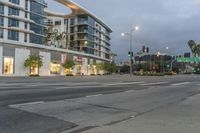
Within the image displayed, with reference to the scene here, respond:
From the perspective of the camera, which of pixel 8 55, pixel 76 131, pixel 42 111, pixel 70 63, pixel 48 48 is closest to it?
pixel 76 131

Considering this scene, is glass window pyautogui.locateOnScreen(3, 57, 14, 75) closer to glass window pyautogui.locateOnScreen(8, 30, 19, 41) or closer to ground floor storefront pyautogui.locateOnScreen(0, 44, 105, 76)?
ground floor storefront pyautogui.locateOnScreen(0, 44, 105, 76)

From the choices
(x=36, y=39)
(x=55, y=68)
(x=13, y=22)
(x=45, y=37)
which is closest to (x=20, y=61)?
(x=13, y=22)

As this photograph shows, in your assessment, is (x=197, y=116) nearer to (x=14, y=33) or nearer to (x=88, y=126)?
(x=88, y=126)

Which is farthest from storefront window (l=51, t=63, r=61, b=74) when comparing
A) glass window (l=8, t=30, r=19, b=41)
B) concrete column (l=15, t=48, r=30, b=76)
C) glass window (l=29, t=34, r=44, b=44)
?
glass window (l=8, t=30, r=19, b=41)

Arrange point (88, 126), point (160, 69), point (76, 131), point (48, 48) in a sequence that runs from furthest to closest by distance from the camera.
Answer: point (160, 69) → point (48, 48) → point (88, 126) → point (76, 131)

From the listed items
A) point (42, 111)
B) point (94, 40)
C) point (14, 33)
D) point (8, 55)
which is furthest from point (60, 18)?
point (42, 111)

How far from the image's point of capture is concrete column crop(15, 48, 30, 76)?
83312 mm

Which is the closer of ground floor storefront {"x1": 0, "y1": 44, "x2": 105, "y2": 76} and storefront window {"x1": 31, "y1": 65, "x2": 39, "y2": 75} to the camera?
ground floor storefront {"x1": 0, "y1": 44, "x2": 105, "y2": 76}

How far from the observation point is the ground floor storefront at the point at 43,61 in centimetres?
8019

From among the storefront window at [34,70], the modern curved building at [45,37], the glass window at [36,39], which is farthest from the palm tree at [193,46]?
the storefront window at [34,70]

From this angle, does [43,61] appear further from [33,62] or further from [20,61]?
[33,62]

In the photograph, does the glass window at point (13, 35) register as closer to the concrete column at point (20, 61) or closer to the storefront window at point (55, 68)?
the concrete column at point (20, 61)

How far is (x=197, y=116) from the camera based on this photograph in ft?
39.5

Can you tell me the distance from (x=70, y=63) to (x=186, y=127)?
9442 centimetres
